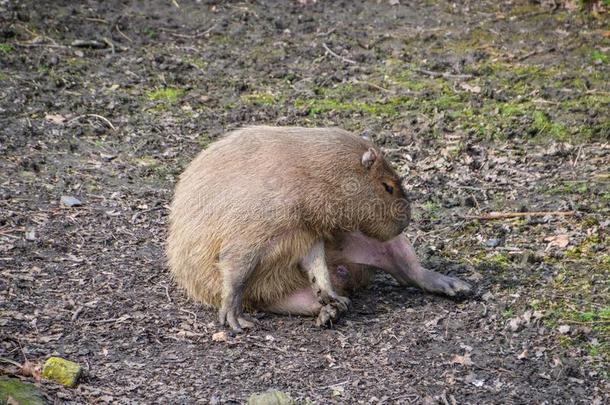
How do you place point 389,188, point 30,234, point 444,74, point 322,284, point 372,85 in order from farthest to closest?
point 444,74
point 372,85
point 30,234
point 389,188
point 322,284

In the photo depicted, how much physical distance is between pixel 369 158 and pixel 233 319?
3.62ft

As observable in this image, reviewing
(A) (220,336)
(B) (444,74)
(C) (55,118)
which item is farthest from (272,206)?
(B) (444,74)

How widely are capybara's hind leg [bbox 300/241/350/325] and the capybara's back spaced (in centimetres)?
6

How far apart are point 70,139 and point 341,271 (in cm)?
267

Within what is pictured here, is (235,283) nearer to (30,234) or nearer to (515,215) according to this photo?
(30,234)

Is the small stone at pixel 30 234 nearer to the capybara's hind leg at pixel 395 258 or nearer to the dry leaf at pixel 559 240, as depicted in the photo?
the capybara's hind leg at pixel 395 258

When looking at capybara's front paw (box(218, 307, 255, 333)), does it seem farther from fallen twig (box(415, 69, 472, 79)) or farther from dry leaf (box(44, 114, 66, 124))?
fallen twig (box(415, 69, 472, 79))

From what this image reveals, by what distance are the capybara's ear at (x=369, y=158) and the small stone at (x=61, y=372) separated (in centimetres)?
186

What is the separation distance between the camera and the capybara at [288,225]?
194 inches

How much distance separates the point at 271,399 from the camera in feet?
12.7

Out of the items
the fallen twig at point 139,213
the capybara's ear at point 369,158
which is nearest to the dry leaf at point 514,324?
the capybara's ear at point 369,158

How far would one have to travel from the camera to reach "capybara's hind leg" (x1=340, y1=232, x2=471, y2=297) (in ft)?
17.2

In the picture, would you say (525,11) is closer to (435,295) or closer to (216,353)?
(435,295)

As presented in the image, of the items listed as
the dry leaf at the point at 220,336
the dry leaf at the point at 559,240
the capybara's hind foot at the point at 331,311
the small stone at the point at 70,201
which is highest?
the dry leaf at the point at 559,240
